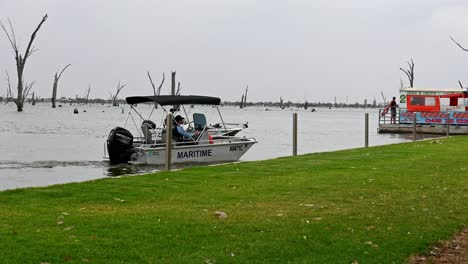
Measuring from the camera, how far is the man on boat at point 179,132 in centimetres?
2172

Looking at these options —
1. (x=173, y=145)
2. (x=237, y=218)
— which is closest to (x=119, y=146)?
(x=173, y=145)

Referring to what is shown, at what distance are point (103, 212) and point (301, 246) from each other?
2857mm

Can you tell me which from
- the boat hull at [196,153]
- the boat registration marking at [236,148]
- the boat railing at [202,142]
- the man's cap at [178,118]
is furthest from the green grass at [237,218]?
the boat registration marking at [236,148]

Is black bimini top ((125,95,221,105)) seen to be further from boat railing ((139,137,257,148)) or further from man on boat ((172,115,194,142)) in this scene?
boat railing ((139,137,257,148))

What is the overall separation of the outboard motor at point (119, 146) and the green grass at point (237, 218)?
8539 millimetres

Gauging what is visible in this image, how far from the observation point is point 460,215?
7.96 meters

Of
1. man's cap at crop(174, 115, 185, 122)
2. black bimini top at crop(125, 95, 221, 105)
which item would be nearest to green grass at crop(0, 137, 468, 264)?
man's cap at crop(174, 115, 185, 122)

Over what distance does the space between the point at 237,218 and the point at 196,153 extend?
14.4m

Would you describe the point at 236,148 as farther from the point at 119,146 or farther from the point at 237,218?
the point at 237,218

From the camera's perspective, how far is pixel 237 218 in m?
7.60

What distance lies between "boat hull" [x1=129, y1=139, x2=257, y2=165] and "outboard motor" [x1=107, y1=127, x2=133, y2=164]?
256 millimetres

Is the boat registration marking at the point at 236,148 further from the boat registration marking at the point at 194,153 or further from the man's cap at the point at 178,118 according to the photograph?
the man's cap at the point at 178,118

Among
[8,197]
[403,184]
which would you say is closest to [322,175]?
[403,184]

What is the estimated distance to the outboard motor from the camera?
67.5 ft
